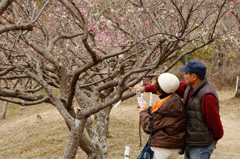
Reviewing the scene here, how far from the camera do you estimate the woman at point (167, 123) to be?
2.37 meters

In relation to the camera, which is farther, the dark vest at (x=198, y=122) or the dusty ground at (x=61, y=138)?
the dusty ground at (x=61, y=138)

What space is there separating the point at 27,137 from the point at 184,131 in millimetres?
8329

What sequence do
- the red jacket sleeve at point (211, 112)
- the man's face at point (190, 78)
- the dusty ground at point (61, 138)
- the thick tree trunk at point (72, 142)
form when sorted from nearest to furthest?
the red jacket sleeve at point (211, 112) < the man's face at point (190, 78) < the thick tree trunk at point (72, 142) < the dusty ground at point (61, 138)

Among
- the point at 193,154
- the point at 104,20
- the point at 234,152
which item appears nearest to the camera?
the point at 193,154

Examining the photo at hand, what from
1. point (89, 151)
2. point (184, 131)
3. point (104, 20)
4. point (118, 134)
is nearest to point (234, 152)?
point (118, 134)

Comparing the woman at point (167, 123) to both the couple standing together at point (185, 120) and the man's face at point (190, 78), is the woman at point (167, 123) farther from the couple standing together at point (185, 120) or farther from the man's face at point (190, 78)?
the man's face at point (190, 78)

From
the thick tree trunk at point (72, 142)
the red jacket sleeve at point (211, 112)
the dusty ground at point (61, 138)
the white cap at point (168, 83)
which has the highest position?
the white cap at point (168, 83)

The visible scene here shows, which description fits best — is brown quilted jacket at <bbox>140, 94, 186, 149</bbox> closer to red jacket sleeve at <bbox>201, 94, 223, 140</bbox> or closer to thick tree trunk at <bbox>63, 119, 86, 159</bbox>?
red jacket sleeve at <bbox>201, 94, 223, 140</bbox>

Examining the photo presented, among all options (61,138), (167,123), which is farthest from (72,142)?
(61,138)

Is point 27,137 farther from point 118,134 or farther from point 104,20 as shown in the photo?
point 104,20

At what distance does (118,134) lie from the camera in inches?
337

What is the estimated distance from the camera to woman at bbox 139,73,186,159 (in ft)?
7.77

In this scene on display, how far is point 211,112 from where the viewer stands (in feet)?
7.63

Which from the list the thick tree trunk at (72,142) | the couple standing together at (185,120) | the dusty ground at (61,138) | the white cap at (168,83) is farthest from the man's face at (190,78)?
the dusty ground at (61,138)
